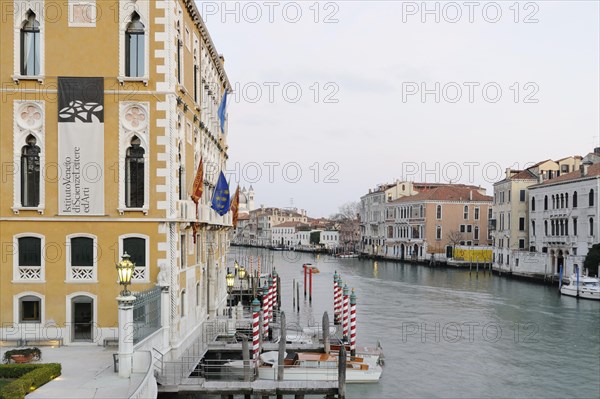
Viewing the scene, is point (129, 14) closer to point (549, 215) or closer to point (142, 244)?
point (142, 244)

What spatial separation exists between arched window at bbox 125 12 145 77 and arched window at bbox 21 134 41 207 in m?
2.95

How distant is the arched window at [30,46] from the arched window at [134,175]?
298 centimetres

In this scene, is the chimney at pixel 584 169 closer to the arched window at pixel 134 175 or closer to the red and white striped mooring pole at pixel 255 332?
the red and white striped mooring pole at pixel 255 332

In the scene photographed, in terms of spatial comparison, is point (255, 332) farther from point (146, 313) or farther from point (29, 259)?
point (29, 259)

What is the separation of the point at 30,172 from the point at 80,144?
1.45 metres

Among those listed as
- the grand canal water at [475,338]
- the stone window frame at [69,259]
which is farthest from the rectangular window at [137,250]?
the grand canal water at [475,338]

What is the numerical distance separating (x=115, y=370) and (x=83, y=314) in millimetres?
3284

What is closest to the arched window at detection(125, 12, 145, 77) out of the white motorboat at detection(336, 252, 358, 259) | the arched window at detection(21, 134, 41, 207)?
the arched window at detection(21, 134, 41, 207)

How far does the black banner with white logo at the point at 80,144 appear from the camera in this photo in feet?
50.2

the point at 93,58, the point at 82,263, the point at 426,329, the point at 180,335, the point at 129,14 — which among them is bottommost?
the point at 426,329

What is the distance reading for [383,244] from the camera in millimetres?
90812

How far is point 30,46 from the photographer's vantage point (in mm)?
15422

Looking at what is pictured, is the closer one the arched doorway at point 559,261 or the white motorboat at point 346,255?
the arched doorway at point 559,261

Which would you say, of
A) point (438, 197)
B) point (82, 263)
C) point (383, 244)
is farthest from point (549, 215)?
point (82, 263)
